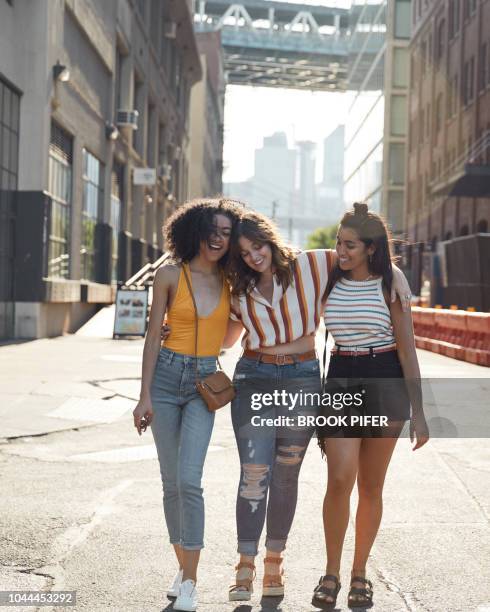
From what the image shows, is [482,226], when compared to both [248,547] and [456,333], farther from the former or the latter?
[248,547]

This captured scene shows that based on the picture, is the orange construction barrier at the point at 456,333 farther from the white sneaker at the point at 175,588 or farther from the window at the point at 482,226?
the window at the point at 482,226

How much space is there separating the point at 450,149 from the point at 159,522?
44.8 metres

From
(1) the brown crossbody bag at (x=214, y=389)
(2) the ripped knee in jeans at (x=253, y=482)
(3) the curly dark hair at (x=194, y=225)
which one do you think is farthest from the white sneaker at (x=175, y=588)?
(3) the curly dark hair at (x=194, y=225)

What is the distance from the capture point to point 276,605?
14.2 feet

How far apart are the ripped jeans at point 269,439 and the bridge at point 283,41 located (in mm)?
→ 82564

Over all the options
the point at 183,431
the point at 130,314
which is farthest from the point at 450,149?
the point at 183,431

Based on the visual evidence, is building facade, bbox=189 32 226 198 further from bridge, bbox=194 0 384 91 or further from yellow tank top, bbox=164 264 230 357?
yellow tank top, bbox=164 264 230 357

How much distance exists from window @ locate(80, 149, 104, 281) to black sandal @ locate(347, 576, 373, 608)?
2272 centimetres

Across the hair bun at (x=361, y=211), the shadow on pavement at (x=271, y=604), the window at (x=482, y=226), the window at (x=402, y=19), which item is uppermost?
the window at (x=402, y=19)

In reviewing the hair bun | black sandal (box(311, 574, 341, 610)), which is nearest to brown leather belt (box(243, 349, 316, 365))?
the hair bun

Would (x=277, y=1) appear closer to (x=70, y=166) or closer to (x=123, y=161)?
(x=123, y=161)

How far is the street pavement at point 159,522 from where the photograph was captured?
4.52 m

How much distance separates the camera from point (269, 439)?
Answer: 4.52m

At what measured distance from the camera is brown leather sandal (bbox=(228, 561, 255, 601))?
436 cm
